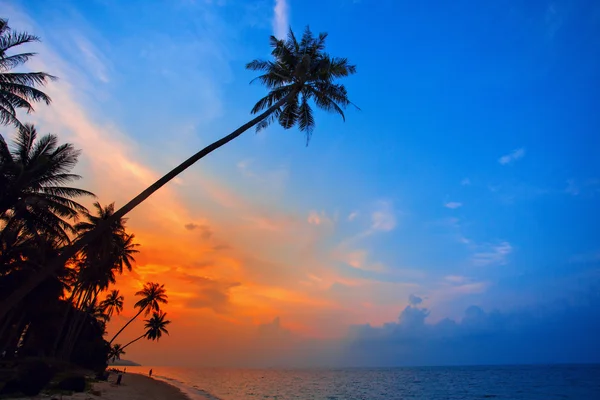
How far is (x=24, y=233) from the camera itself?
2258 centimetres

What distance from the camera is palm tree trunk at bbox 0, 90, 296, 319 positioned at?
35.0 feet

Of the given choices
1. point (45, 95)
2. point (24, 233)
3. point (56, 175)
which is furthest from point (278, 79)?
point (24, 233)

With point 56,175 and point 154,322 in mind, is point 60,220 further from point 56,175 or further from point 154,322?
point 154,322

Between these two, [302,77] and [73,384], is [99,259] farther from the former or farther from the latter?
[302,77]

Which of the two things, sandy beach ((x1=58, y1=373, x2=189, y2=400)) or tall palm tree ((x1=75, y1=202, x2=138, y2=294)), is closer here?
sandy beach ((x1=58, y1=373, x2=189, y2=400))

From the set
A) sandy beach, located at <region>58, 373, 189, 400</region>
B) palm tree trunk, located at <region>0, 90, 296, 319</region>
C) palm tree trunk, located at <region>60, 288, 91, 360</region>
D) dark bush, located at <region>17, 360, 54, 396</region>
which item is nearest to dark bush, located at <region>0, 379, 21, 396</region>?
dark bush, located at <region>17, 360, 54, 396</region>

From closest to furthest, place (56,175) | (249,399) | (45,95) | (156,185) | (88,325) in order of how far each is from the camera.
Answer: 1. (156,185)
2. (45,95)
3. (56,175)
4. (249,399)
5. (88,325)

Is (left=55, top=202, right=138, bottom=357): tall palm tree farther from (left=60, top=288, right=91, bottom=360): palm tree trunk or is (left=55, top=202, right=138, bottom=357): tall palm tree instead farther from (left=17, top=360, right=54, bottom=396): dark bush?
(left=17, top=360, right=54, bottom=396): dark bush

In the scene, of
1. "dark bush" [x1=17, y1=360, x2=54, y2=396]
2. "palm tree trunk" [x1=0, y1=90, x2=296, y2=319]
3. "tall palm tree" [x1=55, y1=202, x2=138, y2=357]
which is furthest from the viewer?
"tall palm tree" [x1=55, y1=202, x2=138, y2=357]

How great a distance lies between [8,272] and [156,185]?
25554mm

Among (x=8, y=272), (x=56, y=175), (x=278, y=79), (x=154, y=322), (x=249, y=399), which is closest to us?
(x=278, y=79)

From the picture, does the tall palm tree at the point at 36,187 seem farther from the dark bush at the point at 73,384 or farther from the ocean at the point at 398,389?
the ocean at the point at 398,389

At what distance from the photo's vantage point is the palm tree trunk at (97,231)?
10664 millimetres

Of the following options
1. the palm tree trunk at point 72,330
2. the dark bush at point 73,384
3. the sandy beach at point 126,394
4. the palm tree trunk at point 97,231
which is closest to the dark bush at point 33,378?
the sandy beach at point 126,394
